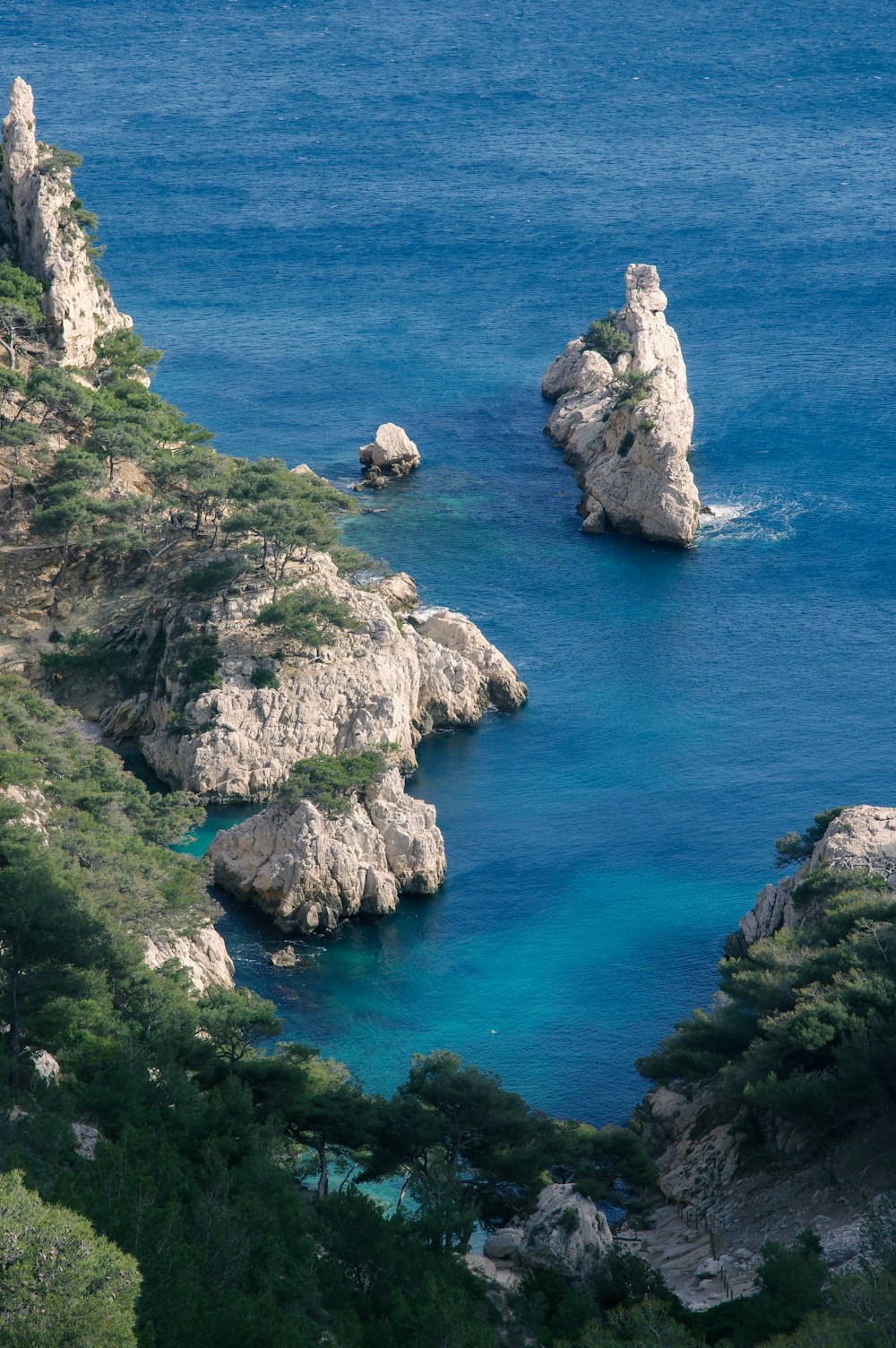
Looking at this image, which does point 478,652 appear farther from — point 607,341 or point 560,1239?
point 560,1239

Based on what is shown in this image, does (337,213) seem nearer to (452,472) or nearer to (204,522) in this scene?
(452,472)

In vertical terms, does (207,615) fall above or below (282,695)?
above

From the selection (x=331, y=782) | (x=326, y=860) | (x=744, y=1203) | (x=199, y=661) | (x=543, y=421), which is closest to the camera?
(x=744, y=1203)

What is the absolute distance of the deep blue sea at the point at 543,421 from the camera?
6906 cm

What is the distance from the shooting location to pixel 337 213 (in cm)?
16338

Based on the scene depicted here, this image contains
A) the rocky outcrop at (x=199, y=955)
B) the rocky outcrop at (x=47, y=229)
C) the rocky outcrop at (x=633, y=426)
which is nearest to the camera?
the rocky outcrop at (x=199, y=955)

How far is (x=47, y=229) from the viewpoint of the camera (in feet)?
294

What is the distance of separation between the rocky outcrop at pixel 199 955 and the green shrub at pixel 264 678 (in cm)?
1519

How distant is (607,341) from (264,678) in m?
54.3

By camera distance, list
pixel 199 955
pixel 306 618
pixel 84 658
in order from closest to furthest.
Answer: pixel 199 955
pixel 306 618
pixel 84 658

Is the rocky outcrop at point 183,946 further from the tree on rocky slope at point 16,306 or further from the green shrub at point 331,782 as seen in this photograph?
the tree on rocky slope at point 16,306

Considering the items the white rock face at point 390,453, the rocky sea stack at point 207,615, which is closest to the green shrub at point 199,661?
the rocky sea stack at point 207,615

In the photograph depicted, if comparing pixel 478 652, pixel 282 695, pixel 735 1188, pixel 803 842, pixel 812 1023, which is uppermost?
pixel 478 652

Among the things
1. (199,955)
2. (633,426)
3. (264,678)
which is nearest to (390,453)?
(633,426)
